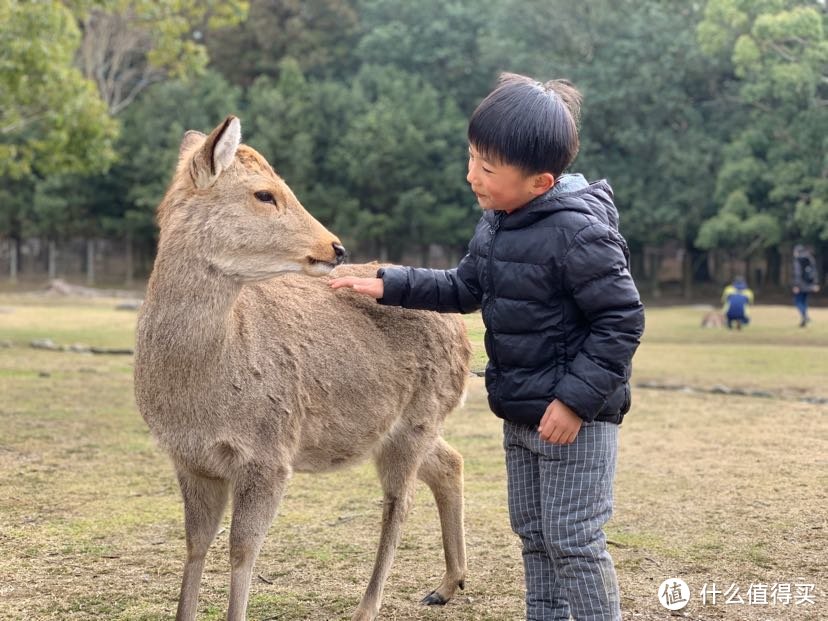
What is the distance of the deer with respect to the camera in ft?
12.7

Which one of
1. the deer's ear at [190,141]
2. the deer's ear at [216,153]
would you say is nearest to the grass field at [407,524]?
the deer's ear at [216,153]

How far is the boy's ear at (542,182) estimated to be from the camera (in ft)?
11.3

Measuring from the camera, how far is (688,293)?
1645 inches

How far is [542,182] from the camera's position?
3.45 meters

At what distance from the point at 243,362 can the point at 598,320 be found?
1.42 meters

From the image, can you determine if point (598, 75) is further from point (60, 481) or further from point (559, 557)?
point (559, 557)

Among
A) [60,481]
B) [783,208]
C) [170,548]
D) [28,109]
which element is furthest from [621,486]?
[783,208]

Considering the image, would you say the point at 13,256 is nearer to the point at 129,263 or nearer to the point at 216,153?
the point at 129,263

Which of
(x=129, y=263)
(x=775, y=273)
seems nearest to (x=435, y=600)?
(x=775, y=273)

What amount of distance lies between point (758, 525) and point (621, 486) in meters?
1.24

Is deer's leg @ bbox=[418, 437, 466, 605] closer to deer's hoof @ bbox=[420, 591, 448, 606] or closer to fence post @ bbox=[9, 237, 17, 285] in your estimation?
deer's hoof @ bbox=[420, 591, 448, 606]

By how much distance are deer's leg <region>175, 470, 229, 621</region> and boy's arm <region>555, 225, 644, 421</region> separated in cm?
152

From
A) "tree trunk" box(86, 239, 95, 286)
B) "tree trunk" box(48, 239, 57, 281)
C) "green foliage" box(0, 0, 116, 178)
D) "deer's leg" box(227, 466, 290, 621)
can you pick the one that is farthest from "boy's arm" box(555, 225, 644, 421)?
"tree trunk" box(48, 239, 57, 281)

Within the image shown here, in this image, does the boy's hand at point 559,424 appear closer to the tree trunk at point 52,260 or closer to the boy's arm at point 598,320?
the boy's arm at point 598,320
